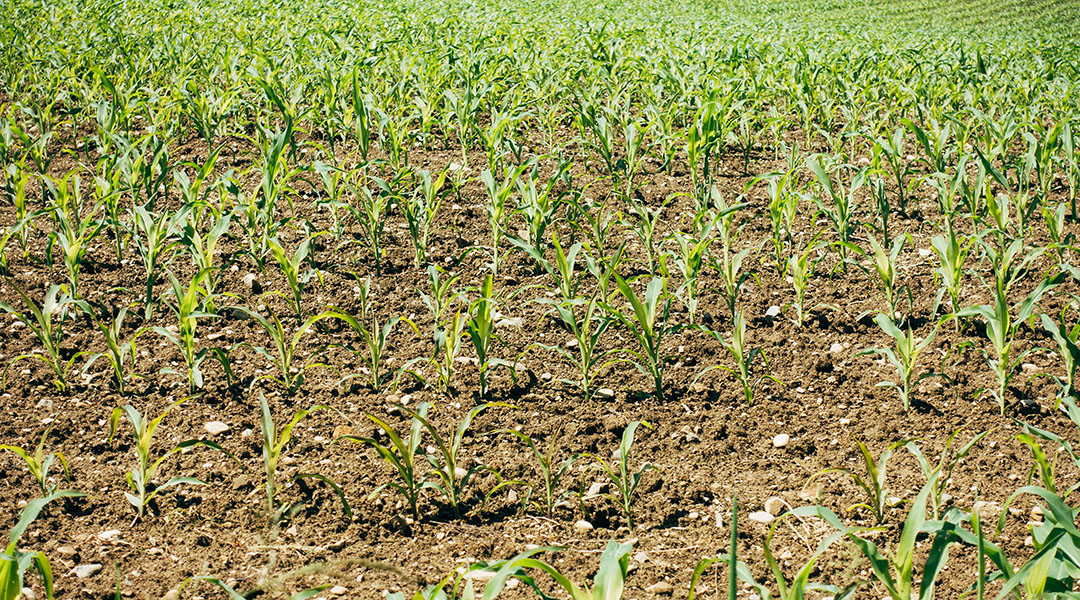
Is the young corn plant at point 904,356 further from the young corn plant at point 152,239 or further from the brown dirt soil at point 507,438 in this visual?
the young corn plant at point 152,239

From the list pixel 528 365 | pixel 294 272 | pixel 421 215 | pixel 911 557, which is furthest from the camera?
pixel 421 215

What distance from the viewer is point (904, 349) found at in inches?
97.9

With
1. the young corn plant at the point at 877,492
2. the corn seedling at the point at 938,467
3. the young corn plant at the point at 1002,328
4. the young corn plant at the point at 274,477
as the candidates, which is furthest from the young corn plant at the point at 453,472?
the young corn plant at the point at 1002,328

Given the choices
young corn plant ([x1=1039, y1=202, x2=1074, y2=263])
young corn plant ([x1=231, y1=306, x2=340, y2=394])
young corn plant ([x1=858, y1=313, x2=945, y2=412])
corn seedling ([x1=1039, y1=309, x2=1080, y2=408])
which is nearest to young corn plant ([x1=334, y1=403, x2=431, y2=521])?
young corn plant ([x1=231, y1=306, x2=340, y2=394])

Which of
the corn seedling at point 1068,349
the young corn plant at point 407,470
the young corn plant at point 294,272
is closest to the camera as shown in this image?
the young corn plant at point 407,470

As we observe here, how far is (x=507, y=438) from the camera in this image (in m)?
2.47

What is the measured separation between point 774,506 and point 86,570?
162cm

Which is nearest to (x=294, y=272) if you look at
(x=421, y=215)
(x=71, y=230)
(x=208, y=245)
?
Answer: (x=208, y=245)

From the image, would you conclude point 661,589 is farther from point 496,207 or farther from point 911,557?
point 496,207

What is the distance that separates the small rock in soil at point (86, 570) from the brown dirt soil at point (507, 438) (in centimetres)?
2

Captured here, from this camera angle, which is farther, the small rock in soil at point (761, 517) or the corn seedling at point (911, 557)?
the small rock in soil at point (761, 517)

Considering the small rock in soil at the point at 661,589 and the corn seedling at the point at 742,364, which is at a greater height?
the corn seedling at the point at 742,364

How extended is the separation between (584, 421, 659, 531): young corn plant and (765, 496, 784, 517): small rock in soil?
29 cm

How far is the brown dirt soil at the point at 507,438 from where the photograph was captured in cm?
201
